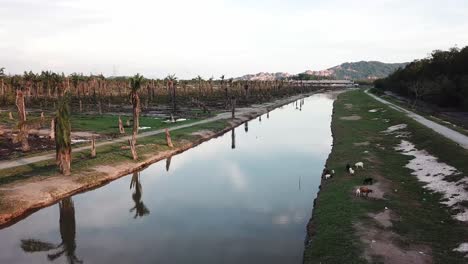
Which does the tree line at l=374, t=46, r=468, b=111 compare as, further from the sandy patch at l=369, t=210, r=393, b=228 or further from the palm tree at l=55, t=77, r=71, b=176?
the palm tree at l=55, t=77, r=71, b=176

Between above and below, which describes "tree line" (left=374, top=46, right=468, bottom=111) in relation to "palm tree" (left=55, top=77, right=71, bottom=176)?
above

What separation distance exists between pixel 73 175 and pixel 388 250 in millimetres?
28322

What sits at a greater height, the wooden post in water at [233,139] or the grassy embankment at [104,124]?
the grassy embankment at [104,124]

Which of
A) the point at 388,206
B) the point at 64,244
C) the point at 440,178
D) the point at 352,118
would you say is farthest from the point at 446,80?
the point at 64,244

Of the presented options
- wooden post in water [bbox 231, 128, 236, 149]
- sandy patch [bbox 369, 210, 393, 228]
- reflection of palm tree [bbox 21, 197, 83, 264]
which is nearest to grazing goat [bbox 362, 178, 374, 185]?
sandy patch [bbox 369, 210, 393, 228]

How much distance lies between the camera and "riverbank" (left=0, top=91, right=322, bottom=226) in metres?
30.5

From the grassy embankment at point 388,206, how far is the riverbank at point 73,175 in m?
20.7

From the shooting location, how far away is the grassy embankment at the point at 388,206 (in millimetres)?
20531

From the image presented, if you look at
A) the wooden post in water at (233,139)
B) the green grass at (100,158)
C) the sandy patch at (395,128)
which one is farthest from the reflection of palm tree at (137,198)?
the sandy patch at (395,128)

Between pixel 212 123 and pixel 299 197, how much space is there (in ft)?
153

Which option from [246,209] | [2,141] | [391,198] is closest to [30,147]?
[2,141]

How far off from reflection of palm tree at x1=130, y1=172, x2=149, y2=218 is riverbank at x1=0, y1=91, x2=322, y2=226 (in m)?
1.78

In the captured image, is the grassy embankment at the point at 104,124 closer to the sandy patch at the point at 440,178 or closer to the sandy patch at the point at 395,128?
the sandy patch at the point at 395,128

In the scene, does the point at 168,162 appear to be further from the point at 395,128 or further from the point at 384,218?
the point at 395,128
